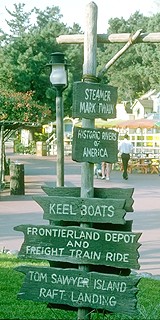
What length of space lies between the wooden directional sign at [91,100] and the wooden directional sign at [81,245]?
2.89 ft

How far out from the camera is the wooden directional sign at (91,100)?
4855mm

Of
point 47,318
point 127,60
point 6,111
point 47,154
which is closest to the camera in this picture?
point 47,318

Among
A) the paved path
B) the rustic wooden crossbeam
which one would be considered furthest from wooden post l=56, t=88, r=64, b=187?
the rustic wooden crossbeam

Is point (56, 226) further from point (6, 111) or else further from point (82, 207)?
point (6, 111)

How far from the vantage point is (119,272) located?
4.78 metres

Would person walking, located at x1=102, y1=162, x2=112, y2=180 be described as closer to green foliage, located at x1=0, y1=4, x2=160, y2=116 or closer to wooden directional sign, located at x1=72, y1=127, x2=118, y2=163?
green foliage, located at x1=0, y1=4, x2=160, y2=116

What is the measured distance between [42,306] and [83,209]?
1662 mm

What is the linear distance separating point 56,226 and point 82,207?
247 millimetres

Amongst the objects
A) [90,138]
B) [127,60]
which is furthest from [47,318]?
[127,60]

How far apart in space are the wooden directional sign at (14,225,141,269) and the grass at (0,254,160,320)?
511 mm

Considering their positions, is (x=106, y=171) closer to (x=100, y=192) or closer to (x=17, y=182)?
(x=17, y=182)

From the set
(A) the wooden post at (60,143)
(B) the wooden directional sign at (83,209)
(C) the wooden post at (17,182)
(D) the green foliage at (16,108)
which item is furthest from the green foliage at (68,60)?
(B) the wooden directional sign at (83,209)

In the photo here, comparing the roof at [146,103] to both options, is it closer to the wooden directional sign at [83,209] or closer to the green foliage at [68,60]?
the green foliage at [68,60]

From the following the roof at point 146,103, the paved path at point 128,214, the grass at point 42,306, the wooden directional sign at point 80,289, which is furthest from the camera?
the roof at point 146,103
